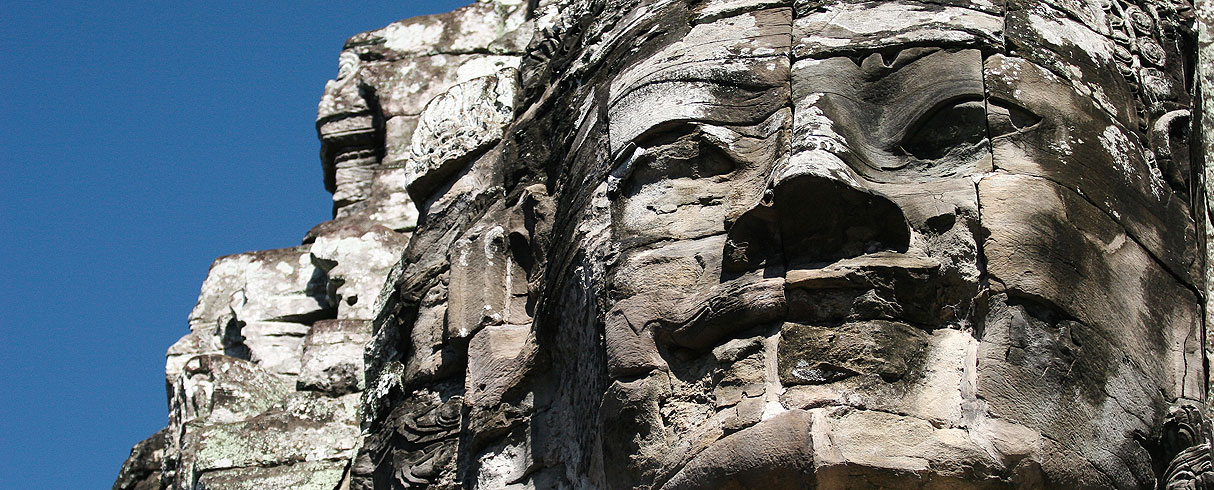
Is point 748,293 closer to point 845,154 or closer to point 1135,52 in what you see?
point 845,154

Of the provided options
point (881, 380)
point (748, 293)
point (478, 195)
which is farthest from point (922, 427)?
point (478, 195)

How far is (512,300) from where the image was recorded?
7625 millimetres

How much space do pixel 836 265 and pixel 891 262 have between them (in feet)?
0.54

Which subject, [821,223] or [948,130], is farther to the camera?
[948,130]

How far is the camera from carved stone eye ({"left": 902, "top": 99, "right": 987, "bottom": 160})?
646cm

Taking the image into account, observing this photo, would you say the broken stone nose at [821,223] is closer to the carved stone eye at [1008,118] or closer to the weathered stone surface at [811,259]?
the weathered stone surface at [811,259]

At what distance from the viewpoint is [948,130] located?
21.3ft

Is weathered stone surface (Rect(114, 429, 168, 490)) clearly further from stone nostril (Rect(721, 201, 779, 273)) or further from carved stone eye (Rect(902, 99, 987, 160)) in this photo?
carved stone eye (Rect(902, 99, 987, 160))

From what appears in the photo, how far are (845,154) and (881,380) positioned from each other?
85cm

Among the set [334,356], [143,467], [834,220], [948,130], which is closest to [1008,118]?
[948,130]

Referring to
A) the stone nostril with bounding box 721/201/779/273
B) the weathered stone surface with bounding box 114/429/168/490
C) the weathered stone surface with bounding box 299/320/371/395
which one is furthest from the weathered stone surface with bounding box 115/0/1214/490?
the weathered stone surface with bounding box 114/429/168/490

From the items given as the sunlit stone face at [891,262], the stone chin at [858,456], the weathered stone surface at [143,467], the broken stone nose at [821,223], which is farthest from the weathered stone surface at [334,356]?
the stone chin at [858,456]

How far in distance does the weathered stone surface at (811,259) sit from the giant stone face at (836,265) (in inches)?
0.4

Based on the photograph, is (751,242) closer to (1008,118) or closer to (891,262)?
(891,262)
